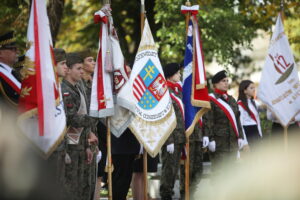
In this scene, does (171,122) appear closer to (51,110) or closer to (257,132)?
(51,110)

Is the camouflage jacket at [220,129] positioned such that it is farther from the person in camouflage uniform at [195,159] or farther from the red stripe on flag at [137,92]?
the red stripe on flag at [137,92]

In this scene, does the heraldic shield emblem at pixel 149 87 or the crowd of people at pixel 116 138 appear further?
the heraldic shield emblem at pixel 149 87

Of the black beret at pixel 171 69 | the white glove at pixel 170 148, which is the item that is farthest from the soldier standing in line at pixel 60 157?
the black beret at pixel 171 69

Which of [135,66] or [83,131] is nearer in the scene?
[83,131]

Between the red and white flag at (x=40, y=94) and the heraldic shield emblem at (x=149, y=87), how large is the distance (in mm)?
1860

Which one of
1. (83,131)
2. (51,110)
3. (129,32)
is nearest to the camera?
(51,110)

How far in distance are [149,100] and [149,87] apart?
0.17 meters

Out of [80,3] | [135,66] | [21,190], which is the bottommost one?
[21,190]

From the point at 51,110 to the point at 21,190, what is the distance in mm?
877

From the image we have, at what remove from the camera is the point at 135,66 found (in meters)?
8.53

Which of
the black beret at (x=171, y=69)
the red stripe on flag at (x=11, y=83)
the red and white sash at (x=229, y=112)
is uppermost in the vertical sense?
the black beret at (x=171, y=69)

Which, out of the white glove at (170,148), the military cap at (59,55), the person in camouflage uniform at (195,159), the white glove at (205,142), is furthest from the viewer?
the white glove at (205,142)

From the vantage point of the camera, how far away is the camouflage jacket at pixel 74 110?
7.46 m

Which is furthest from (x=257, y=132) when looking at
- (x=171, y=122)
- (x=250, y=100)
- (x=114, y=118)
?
(x=114, y=118)
